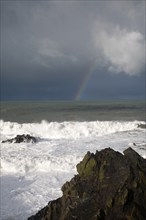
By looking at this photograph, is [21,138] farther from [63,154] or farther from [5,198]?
[5,198]

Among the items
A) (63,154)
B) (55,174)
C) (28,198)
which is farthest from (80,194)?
(63,154)

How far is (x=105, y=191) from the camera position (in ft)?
28.0

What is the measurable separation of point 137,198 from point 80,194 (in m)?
1.67

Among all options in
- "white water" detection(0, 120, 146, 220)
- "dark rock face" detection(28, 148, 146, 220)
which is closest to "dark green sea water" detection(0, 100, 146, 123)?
"white water" detection(0, 120, 146, 220)

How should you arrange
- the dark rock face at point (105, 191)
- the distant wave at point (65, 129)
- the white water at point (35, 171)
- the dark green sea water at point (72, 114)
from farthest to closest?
1. the dark green sea water at point (72, 114)
2. the distant wave at point (65, 129)
3. the white water at point (35, 171)
4. the dark rock face at point (105, 191)

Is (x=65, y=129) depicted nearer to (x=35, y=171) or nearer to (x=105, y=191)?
(x=35, y=171)

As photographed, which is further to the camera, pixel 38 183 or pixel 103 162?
pixel 38 183

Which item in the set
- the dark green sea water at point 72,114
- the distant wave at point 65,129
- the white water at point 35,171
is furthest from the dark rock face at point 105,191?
the dark green sea water at point 72,114

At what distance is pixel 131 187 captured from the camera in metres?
8.34

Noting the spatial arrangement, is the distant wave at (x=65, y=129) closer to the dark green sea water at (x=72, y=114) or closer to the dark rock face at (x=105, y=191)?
the dark green sea water at (x=72, y=114)

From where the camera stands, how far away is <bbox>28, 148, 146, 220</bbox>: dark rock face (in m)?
7.90

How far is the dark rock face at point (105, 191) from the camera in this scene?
25.9ft

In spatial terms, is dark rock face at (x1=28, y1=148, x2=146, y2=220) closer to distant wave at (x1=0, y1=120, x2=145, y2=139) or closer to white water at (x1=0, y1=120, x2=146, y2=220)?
white water at (x1=0, y1=120, x2=146, y2=220)

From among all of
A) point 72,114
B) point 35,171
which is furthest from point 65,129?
point 72,114
